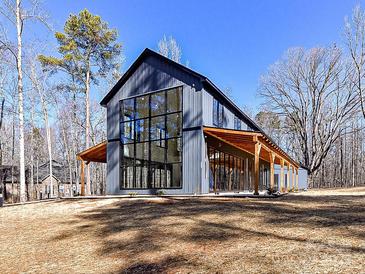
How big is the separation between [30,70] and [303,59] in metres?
24.0

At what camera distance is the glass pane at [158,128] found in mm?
14742

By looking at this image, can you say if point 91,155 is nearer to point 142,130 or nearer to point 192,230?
point 142,130

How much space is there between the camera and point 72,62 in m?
24.4

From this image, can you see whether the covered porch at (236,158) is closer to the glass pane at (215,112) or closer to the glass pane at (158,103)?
the glass pane at (215,112)

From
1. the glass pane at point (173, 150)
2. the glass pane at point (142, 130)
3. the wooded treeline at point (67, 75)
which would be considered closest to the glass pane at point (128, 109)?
the glass pane at point (142, 130)

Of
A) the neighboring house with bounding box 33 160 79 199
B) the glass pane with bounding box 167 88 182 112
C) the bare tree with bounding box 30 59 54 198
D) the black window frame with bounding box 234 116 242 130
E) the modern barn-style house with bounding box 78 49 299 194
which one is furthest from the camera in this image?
the neighboring house with bounding box 33 160 79 199

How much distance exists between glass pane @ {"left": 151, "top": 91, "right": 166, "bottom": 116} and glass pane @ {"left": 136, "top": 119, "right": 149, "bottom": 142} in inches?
30.3

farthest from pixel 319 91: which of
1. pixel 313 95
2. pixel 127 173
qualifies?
pixel 127 173

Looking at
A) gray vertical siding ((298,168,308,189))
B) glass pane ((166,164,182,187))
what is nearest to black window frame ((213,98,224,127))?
glass pane ((166,164,182,187))

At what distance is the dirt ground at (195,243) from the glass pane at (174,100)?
7.01 m

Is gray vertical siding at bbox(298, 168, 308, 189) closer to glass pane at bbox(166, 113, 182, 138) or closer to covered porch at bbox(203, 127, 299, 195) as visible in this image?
covered porch at bbox(203, 127, 299, 195)

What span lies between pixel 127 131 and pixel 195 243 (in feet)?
39.3

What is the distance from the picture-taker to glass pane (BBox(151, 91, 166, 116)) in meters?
14.9

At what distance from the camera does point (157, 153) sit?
14719 millimetres
